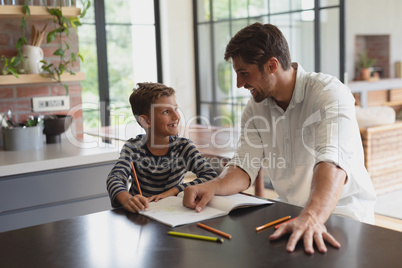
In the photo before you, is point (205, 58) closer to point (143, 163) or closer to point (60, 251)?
point (143, 163)

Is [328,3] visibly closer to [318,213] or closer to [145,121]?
[145,121]

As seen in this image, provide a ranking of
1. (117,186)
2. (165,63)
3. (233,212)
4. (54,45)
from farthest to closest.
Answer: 1. (165,63)
2. (54,45)
3. (117,186)
4. (233,212)

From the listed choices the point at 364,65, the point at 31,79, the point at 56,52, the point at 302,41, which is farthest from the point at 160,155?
the point at 364,65

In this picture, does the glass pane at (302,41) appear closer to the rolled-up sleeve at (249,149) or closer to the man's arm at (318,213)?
the rolled-up sleeve at (249,149)

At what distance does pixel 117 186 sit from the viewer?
181cm

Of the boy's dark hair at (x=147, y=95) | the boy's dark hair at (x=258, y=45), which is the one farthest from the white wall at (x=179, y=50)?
the boy's dark hair at (x=258, y=45)

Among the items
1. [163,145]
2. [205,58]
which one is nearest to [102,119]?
[205,58]

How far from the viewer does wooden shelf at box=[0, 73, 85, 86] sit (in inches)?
116

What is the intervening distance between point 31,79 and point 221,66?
3182 millimetres

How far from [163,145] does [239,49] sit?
19.5 inches

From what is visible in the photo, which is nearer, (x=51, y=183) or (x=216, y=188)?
(x=216, y=188)

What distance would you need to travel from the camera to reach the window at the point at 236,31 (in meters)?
4.47

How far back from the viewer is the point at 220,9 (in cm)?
571

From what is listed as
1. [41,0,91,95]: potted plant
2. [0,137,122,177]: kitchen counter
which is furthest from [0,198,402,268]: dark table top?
[41,0,91,95]: potted plant
